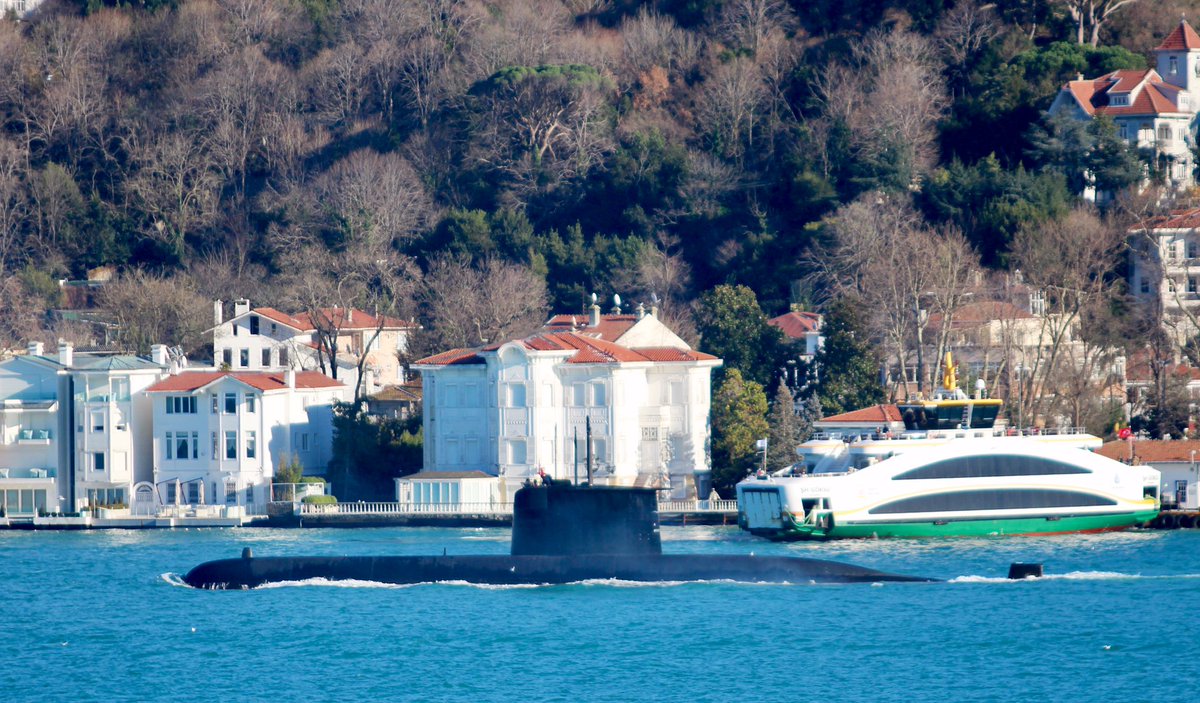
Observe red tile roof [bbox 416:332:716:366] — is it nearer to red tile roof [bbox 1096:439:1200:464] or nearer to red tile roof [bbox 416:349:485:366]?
red tile roof [bbox 416:349:485:366]

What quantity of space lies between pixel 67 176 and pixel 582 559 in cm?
5847

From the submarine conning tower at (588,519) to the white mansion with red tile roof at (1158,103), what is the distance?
4280cm

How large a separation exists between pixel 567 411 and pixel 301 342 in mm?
17743

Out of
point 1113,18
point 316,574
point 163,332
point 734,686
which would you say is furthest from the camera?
point 1113,18

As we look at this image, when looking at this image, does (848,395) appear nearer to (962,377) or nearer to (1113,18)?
(962,377)

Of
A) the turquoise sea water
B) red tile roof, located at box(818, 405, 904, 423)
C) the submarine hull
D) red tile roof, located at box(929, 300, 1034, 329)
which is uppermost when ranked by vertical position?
red tile roof, located at box(929, 300, 1034, 329)

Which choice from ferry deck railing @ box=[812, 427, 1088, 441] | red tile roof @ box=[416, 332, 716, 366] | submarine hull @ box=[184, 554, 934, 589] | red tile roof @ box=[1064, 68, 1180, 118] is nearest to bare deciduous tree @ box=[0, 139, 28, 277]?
red tile roof @ box=[416, 332, 716, 366]

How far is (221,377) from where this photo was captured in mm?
63781

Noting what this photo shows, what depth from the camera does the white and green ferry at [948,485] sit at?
53844mm

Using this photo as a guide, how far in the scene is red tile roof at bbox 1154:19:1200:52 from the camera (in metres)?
81.6

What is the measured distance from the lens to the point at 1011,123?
273ft

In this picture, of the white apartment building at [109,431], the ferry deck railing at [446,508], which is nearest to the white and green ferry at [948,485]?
the ferry deck railing at [446,508]

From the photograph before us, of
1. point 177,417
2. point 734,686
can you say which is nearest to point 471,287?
point 177,417

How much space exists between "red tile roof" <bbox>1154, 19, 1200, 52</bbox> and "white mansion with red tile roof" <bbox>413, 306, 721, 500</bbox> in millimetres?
29003
